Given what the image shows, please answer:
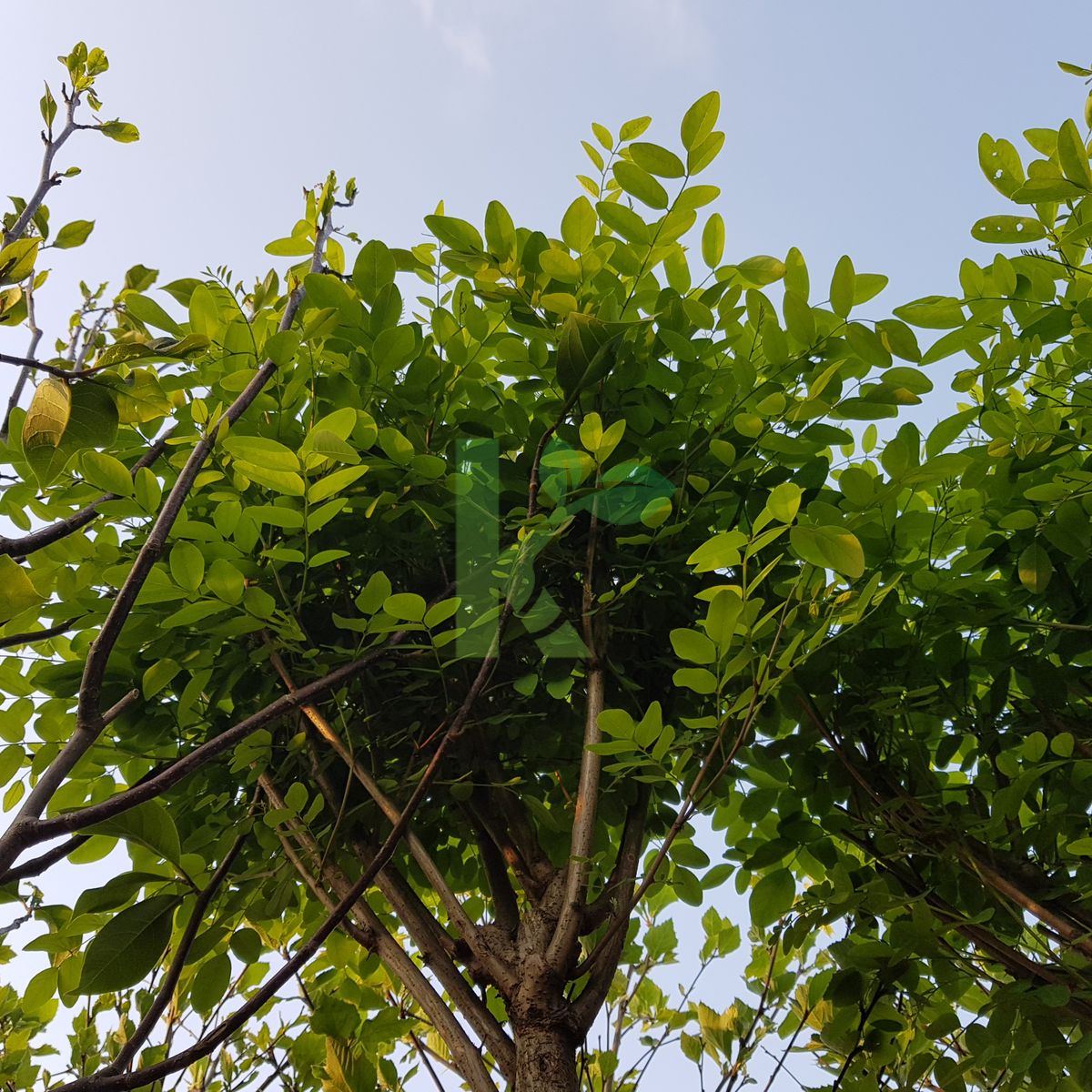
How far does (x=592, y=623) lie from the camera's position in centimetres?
154

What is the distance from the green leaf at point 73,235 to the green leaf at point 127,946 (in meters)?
0.71

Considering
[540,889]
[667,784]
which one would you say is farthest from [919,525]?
[540,889]

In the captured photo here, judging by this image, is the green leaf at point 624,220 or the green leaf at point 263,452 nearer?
the green leaf at point 263,452

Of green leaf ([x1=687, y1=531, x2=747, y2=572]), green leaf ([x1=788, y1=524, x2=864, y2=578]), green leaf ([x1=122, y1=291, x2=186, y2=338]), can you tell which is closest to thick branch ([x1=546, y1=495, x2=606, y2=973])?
green leaf ([x1=687, y1=531, x2=747, y2=572])

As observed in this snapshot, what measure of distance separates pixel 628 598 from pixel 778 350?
0.49m

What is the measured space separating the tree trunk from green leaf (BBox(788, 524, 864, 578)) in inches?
31.2

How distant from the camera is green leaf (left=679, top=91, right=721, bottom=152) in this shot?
1.41m

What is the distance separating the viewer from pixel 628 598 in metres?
1.61

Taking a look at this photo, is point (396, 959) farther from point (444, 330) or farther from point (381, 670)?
point (444, 330)

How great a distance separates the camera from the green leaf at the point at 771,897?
64.1 inches

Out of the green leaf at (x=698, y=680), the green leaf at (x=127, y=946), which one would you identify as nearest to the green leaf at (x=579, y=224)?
the green leaf at (x=698, y=680)

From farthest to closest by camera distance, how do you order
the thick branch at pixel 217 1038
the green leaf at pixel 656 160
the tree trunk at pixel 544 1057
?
the green leaf at pixel 656 160 → the tree trunk at pixel 544 1057 → the thick branch at pixel 217 1038

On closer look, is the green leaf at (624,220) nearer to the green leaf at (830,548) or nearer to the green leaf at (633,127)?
the green leaf at (633,127)

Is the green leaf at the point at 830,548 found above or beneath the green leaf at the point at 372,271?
beneath
